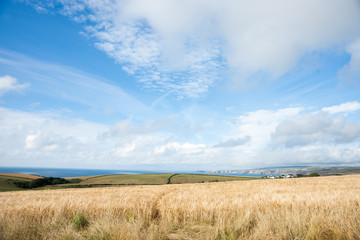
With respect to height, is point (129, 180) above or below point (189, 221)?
below

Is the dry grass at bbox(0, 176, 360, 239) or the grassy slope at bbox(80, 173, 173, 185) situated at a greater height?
the dry grass at bbox(0, 176, 360, 239)

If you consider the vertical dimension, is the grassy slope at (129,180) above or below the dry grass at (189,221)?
below

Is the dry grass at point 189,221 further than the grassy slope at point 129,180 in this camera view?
No

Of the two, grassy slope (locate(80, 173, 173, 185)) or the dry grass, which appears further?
grassy slope (locate(80, 173, 173, 185))

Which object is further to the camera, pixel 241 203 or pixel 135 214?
pixel 241 203

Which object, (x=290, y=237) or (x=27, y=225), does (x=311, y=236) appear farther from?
(x=27, y=225)

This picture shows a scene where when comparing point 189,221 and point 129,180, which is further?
point 129,180

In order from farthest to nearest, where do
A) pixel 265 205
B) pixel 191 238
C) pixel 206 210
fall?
1. pixel 265 205
2. pixel 206 210
3. pixel 191 238

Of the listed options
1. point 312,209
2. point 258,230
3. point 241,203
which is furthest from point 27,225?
point 312,209

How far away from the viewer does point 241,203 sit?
745 cm

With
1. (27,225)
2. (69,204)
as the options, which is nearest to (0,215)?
(27,225)

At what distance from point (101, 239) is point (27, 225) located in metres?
2.63

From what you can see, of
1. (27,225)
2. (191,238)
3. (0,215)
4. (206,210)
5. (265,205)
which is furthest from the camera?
(265,205)

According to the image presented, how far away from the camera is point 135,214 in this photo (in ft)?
22.7
